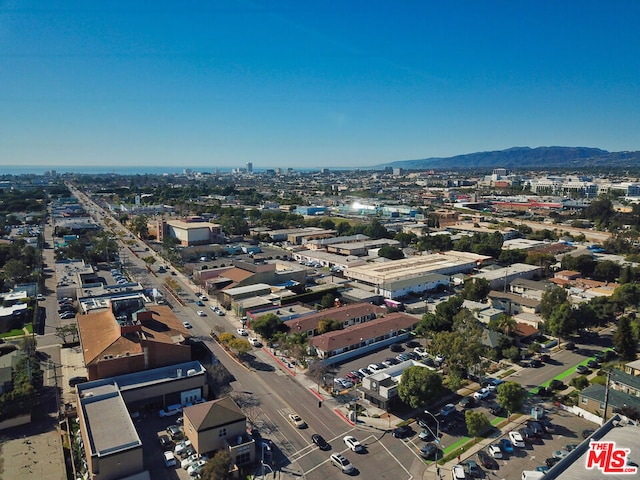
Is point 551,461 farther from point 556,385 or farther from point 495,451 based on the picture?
point 556,385

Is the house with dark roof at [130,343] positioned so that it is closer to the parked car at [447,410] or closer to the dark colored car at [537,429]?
the parked car at [447,410]

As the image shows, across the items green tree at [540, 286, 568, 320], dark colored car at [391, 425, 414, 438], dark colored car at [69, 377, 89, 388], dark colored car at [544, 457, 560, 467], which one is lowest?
dark colored car at [544, 457, 560, 467]

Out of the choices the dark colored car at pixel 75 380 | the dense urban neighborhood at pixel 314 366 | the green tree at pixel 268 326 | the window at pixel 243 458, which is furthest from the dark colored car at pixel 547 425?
the dark colored car at pixel 75 380

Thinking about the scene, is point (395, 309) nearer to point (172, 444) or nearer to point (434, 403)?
point (434, 403)

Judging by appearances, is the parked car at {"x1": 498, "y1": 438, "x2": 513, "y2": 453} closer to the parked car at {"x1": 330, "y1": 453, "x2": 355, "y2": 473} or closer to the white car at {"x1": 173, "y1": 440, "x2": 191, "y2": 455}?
the parked car at {"x1": 330, "y1": 453, "x2": 355, "y2": 473}

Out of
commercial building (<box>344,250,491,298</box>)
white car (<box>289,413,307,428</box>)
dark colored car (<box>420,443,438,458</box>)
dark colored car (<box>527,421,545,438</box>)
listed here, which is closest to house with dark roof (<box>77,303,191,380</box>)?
white car (<box>289,413,307,428</box>)

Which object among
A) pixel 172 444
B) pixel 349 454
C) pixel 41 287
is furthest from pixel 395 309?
pixel 41 287
